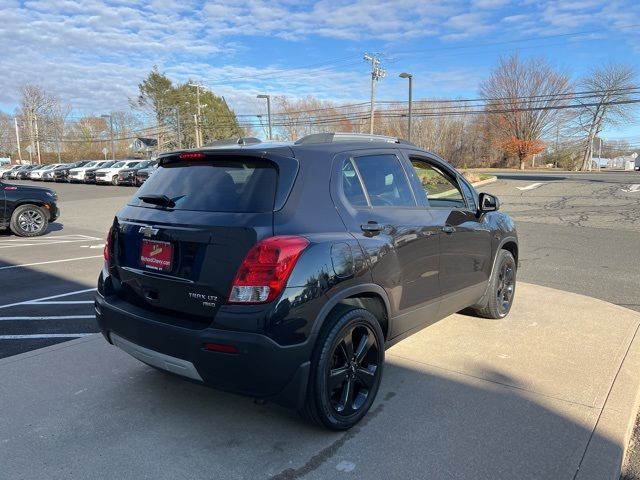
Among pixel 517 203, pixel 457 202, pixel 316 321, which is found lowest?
pixel 517 203

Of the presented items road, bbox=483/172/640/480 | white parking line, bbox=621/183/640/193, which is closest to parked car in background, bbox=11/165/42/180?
road, bbox=483/172/640/480

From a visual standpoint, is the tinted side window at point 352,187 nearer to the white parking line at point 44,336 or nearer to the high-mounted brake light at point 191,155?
the high-mounted brake light at point 191,155

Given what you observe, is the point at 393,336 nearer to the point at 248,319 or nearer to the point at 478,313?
the point at 248,319

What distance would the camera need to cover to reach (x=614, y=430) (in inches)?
123

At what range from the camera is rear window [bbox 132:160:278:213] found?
291 centimetres

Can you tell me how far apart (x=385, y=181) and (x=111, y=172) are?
115ft

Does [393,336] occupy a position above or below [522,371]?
above

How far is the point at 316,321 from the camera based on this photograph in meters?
2.84

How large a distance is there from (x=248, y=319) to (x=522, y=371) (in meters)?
2.42

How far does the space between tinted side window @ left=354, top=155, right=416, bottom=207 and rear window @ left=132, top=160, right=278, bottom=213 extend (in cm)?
80

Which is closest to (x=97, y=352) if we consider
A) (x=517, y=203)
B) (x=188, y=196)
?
(x=188, y=196)

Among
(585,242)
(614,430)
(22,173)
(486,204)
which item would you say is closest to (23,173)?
(22,173)

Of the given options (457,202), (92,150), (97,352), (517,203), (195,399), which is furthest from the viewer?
(92,150)

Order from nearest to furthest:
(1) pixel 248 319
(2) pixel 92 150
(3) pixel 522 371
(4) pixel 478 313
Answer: (1) pixel 248 319, (3) pixel 522 371, (4) pixel 478 313, (2) pixel 92 150
